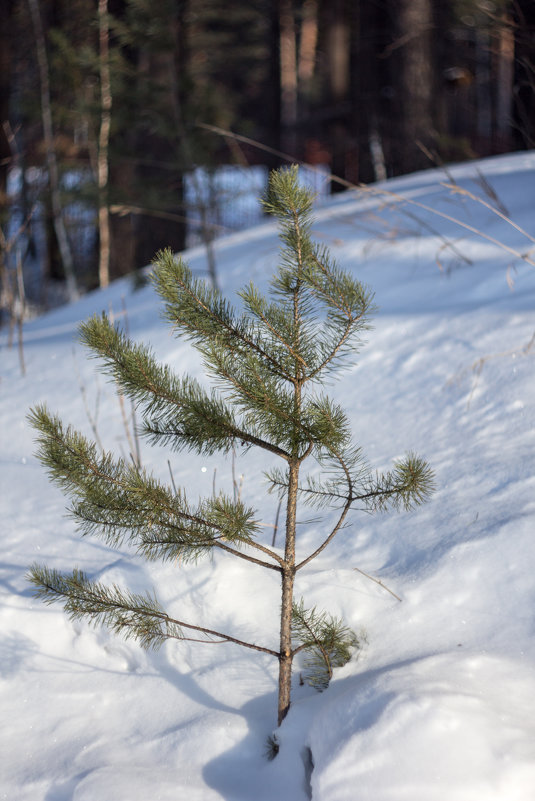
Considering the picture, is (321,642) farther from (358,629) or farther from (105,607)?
(105,607)

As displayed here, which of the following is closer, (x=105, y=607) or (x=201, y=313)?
(x=201, y=313)

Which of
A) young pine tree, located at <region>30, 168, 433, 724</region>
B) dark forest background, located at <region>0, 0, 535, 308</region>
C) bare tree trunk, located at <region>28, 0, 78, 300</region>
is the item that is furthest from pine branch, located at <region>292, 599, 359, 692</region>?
bare tree trunk, located at <region>28, 0, 78, 300</region>

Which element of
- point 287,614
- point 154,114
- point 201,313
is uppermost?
point 154,114

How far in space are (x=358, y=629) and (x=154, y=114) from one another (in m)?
4.89

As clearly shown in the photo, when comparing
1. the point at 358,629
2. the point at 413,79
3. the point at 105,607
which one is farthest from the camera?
the point at 413,79

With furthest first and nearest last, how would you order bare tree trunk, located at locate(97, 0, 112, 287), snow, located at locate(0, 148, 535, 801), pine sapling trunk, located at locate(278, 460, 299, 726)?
bare tree trunk, located at locate(97, 0, 112, 287)
pine sapling trunk, located at locate(278, 460, 299, 726)
snow, located at locate(0, 148, 535, 801)

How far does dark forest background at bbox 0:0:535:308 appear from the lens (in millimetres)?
4801

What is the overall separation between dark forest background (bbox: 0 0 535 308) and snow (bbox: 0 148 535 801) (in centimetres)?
145

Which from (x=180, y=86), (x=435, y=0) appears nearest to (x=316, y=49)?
(x=435, y=0)

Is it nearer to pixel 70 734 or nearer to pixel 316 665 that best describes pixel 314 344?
pixel 316 665

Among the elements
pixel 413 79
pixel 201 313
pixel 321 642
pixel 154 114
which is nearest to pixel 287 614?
pixel 321 642

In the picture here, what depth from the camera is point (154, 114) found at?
544 centimetres

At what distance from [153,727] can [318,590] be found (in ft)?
1.60

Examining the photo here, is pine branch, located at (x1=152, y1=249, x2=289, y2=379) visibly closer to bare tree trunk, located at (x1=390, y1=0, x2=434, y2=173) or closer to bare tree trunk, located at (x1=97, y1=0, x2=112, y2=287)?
bare tree trunk, located at (x1=97, y1=0, x2=112, y2=287)
